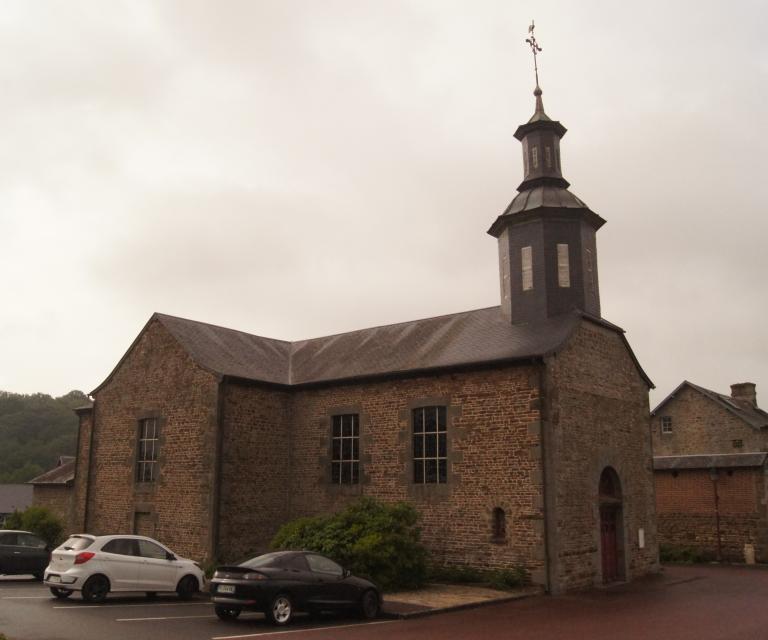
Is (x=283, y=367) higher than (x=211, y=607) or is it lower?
higher

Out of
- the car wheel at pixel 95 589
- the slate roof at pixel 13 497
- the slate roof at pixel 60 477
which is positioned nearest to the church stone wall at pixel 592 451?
the car wheel at pixel 95 589

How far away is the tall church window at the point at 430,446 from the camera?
18.5m

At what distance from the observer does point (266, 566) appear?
40.1 ft

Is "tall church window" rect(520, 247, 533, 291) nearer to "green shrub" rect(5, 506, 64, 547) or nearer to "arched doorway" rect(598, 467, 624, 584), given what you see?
"arched doorway" rect(598, 467, 624, 584)

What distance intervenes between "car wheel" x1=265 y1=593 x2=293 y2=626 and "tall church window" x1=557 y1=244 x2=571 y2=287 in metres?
11.7

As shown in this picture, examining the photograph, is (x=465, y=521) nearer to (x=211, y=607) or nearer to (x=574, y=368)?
(x=574, y=368)

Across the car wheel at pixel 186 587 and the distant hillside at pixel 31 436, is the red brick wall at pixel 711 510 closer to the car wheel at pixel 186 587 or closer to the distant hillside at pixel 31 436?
the car wheel at pixel 186 587

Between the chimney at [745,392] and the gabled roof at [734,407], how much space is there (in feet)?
2.21

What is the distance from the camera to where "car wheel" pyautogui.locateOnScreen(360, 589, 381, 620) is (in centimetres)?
1280

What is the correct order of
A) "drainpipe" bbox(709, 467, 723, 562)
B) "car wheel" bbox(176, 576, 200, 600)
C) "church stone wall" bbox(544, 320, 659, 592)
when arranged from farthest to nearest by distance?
"drainpipe" bbox(709, 467, 723, 562), "church stone wall" bbox(544, 320, 659, 592), "car wheel" bbox(176, 576, 200, 600)

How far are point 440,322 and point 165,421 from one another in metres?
9.05

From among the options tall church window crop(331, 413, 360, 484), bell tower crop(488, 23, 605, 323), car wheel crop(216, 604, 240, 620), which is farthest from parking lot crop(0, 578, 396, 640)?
bell tower crop(488, 23, 605, 323)

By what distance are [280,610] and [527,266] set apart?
39.6ft

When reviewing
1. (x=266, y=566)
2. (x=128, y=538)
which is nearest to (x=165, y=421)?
(x=128, y=538)
